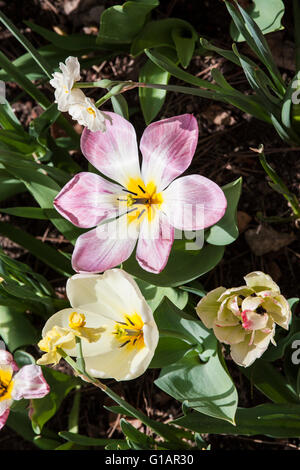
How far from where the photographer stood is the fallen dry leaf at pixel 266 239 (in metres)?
1.52

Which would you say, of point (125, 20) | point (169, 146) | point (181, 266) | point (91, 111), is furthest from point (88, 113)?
point (125, 20)

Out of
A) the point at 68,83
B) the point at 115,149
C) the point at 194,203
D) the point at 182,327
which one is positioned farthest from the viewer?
the point at 182,327

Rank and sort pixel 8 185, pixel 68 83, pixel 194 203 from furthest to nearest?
pixel 8 185
pixel 194 203
pixel 68 83

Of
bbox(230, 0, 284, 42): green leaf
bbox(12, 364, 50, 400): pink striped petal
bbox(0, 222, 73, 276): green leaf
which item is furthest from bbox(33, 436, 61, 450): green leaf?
bbox(230, 0, 284, 42): green leaf

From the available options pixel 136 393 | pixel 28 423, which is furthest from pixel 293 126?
pixel 28 423

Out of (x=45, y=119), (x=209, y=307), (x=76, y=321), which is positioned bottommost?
Result: (x=209, y=307)

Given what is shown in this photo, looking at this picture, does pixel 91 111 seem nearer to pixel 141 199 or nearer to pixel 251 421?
pixel 141 199

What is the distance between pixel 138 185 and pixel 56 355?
40cm

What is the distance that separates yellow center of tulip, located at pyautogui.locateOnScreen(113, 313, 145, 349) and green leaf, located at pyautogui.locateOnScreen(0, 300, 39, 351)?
39 centimetres

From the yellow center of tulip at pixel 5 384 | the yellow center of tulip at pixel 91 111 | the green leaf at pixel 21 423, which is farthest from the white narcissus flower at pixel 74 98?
the green leaf at pixel 21 423

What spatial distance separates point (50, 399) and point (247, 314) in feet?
2.05

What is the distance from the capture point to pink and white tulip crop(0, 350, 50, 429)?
119 cm

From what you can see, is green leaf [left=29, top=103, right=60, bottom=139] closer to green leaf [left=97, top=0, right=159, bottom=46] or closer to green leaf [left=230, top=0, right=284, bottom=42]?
green leaf [left=97, top=0, right=159, bottom=46]

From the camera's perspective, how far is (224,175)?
1566 millimetres
